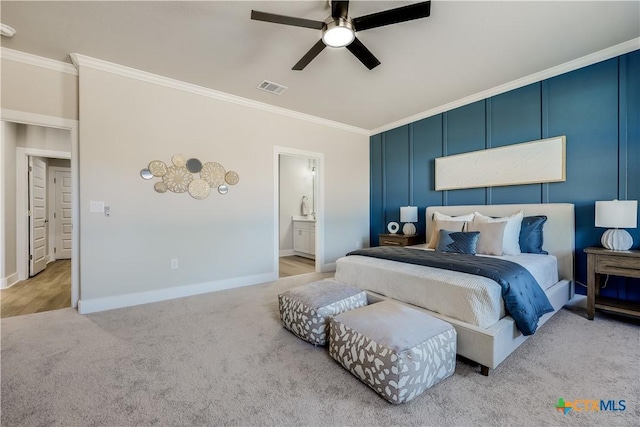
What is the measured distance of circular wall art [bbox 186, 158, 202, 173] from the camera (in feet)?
11.5

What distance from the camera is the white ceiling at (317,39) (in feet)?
7.23

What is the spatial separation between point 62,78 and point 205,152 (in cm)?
160

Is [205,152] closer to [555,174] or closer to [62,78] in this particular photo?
[62,78]

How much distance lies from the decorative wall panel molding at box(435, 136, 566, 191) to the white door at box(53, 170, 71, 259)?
25.8 ft

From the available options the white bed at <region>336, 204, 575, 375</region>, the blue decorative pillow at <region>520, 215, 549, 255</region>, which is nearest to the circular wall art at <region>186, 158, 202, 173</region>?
the white bed at <region>336, 204, 575, 375</region>

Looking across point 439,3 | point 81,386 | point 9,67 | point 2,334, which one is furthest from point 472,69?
point 2,334

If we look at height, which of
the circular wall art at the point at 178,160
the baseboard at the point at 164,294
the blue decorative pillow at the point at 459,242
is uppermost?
the circular wall art at the point at 178,160

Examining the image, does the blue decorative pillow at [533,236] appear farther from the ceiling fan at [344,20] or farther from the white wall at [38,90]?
the white wall at [38,90]

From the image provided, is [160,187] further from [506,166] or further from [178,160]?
[506,166]

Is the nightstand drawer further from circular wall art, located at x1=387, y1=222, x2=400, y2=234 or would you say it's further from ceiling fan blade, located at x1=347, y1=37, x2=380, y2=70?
ceiling fan blade, located at x1=347, y1=37, x2=380, y2=70

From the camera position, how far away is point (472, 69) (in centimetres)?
311

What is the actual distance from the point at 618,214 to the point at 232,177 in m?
4.27

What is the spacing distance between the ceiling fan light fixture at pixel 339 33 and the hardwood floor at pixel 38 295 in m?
4.03

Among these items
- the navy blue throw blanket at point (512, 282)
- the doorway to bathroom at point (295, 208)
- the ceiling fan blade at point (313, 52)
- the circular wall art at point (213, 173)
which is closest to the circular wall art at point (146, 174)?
the circular wall art at point (213, 173)
